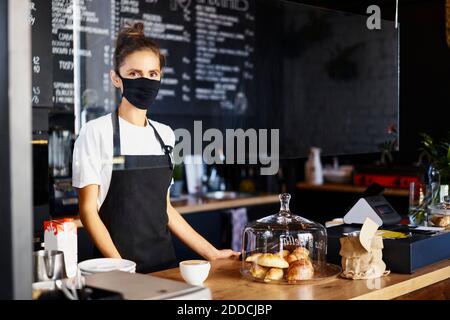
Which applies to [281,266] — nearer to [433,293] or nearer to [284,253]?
[284,253]

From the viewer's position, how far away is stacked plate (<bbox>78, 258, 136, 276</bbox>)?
2.05 metres

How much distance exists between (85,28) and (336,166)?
4331 mm

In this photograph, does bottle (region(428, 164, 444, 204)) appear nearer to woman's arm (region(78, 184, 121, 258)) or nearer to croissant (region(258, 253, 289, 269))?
croissant (region(258, 253, 289, 269))

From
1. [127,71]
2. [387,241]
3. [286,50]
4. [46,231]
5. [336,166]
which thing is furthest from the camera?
[336,166]

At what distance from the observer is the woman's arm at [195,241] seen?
2.71 m

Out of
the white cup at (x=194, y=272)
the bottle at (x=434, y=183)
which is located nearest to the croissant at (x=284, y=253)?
the white cup at (x=194, y=272)

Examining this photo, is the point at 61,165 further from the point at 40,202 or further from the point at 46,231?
the point at 46,231

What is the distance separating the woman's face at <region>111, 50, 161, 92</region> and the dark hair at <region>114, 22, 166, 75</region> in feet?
0.06

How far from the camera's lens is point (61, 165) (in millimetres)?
4570

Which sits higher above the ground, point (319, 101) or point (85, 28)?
point (85, 28)

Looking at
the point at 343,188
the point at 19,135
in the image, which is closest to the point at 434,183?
the point at 19,135

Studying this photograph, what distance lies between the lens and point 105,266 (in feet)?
6.88
